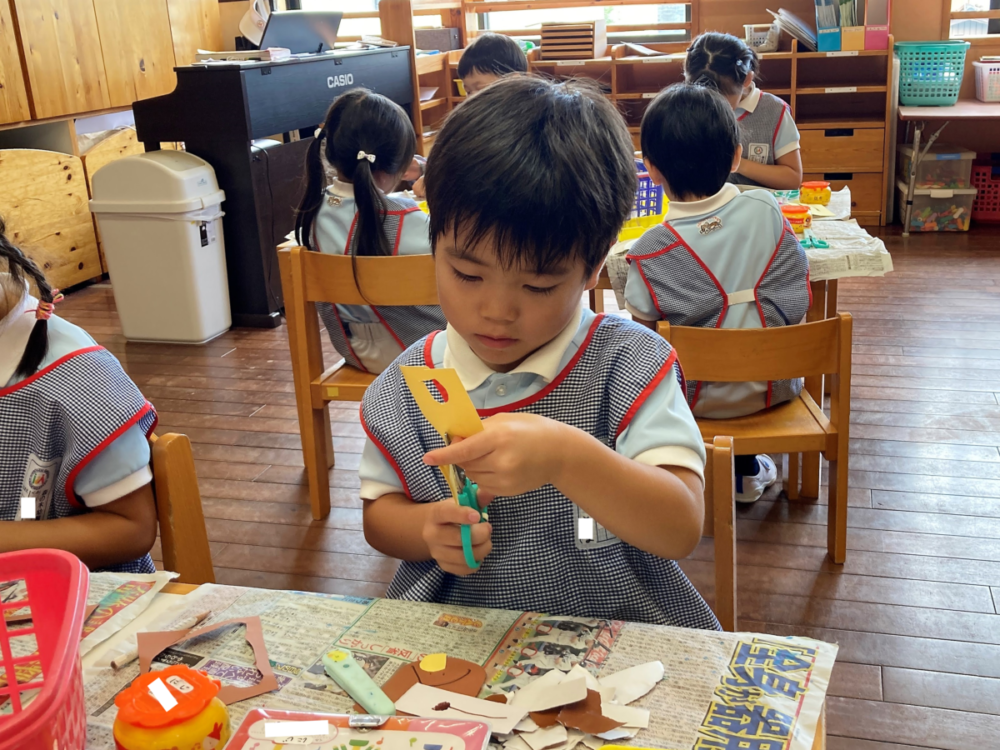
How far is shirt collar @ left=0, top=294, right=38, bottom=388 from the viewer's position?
1051mm

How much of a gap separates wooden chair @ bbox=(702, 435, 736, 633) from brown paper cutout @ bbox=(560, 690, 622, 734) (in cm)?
34

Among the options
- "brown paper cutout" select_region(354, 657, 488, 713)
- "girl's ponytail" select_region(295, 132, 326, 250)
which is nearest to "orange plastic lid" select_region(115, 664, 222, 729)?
"brown paper cutout" select_region(354, 657, 488, 713)

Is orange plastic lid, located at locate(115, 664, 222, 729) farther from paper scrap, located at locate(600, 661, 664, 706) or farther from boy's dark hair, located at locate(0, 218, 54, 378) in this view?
boy's dark hair, located at locate(0, 218, 54, 378)

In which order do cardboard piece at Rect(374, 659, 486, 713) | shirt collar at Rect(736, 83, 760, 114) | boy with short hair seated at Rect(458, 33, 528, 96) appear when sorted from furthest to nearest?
boy with short hair seated at Rect(458, 33, 528, 96) < shirt collar at Rect(736, 83, 760, 114) < cardboard piece at Rect(374, 659, 486, 713)

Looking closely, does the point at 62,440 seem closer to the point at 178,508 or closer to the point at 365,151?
the point at 178,508

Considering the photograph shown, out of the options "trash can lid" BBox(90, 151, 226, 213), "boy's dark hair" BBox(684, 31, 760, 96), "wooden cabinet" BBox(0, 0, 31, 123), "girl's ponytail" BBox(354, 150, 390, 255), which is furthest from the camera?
"wooden cabinet" BBox(0, 0, 31, 123)

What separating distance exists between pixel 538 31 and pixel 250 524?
14.5 ft

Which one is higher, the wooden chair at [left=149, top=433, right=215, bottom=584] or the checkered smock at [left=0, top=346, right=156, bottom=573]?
the checkered smock at [left=0, top=346, right=156, bottom=573]

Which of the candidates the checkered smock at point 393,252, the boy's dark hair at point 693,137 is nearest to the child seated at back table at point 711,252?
the boy's dark hair at point 693,137

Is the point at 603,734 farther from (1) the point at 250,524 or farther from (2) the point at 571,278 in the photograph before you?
(1) the point at 250,524

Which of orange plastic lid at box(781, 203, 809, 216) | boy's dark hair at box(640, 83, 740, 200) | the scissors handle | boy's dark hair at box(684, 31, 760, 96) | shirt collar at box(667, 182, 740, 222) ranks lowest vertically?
orange plastic lid at box(781, 203, 809, 216)

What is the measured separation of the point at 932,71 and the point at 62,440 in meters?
5.16

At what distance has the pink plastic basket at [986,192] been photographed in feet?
16.7

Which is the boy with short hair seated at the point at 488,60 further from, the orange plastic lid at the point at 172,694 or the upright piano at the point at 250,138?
the orange plastic lid at the point at 172,694
